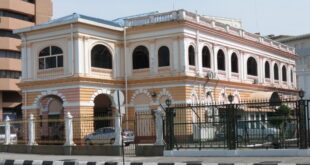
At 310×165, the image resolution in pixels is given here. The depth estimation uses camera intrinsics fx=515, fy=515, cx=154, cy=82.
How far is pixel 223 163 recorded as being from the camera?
17000 millimetres

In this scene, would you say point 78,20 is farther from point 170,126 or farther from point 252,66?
point 252,66

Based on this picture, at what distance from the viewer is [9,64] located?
58938 millimetres

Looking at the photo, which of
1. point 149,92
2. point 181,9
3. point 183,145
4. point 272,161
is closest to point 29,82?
point 149,92

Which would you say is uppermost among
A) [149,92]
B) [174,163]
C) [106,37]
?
[106,37]

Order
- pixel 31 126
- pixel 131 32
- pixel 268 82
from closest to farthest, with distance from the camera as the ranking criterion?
1. pixel 31 126
2. pixel 131 32
3. pixel 268 82

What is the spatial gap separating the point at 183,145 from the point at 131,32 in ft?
55.5

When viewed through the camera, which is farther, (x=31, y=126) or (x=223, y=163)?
(x=31, y=126)

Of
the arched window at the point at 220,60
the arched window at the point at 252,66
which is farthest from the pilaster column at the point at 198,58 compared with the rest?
the arched window at the point at 252,66

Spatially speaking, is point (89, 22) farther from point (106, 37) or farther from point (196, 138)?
point (196, 138)

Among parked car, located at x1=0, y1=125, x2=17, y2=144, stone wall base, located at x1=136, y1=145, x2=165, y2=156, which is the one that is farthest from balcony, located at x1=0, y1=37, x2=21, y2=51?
stone wall base, located at x1=136, y1=145, x2=165, y2=156

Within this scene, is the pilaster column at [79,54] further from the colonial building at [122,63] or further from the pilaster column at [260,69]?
the pilaster column at [260,69]

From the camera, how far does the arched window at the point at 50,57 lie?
3481 cm

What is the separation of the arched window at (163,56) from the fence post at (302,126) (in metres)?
17.8

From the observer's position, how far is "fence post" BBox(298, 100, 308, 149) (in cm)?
1819
